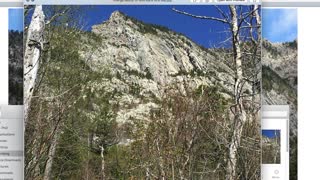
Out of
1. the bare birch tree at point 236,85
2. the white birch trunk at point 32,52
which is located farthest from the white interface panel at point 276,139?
the white birch trunk at point 32,52

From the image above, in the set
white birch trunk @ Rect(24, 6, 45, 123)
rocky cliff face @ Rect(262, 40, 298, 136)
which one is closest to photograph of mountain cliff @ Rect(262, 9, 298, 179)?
rocky cliff face @ Rect(262, 40, 298, 136)

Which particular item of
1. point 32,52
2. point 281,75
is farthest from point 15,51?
point 281,75

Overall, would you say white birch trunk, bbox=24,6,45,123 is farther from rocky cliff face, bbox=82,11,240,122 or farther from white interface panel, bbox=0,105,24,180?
rocky cliff face, bbox=82,11,240,122

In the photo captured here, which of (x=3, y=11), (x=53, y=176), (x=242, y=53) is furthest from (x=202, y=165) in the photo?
(x=3, y=11)

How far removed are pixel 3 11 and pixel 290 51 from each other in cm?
208

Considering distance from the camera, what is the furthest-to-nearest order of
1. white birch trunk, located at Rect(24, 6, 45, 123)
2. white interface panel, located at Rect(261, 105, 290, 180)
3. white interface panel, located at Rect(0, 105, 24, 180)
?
white birch trunk, located at Rect(24, 6, 45, 123) < white interface panel, located at Rect(0, 105, 24, 180) < white interface panel, located at Rect(261, 105, 290, 180)

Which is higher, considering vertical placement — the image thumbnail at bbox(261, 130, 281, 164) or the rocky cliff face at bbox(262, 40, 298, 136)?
the rocky cliff face at bbox(262, 40, 298, 136)

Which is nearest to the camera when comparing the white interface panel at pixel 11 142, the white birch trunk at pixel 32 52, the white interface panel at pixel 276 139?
the white interface panel at pixel 276 139

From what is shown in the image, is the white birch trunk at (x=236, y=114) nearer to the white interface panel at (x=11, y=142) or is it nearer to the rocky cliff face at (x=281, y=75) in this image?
the rocky cliff face at (x=281, y=75)

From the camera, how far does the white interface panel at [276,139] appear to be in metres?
3.05

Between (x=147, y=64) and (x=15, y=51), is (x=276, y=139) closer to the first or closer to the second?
(x=147, y=64)

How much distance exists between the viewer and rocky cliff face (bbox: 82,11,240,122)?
132 inches

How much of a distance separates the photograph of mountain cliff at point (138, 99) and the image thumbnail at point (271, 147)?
0.11m

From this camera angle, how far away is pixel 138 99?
336 centimetres
